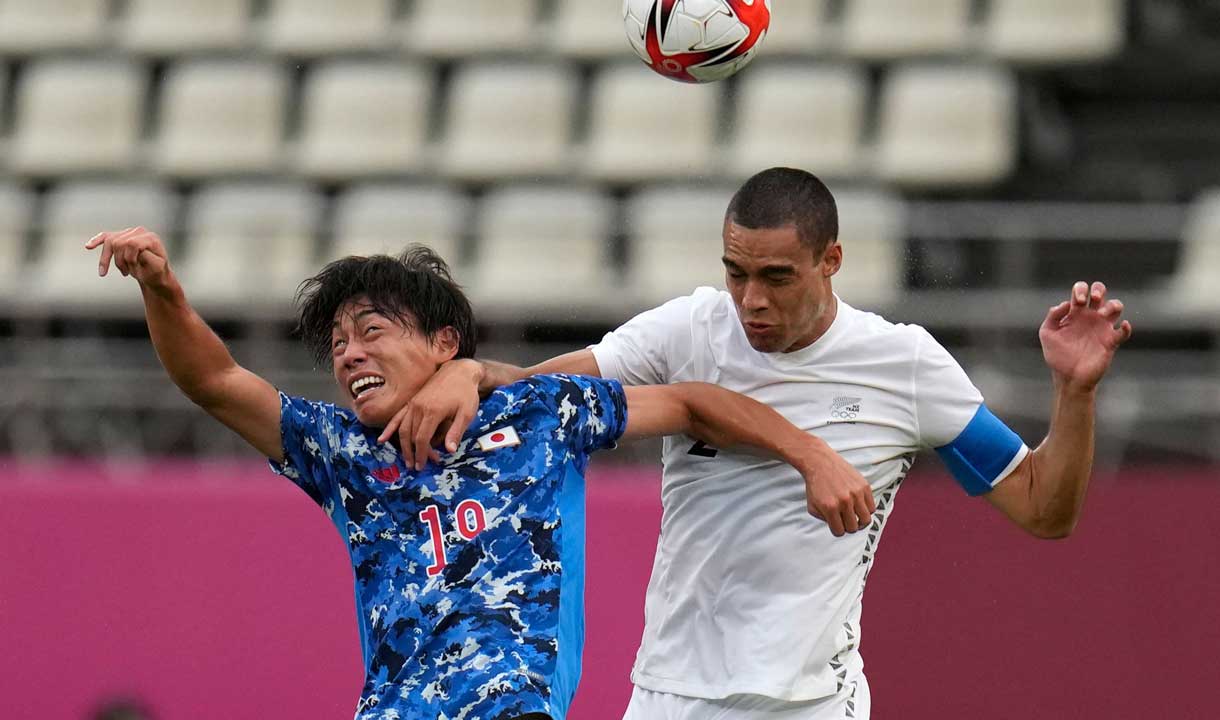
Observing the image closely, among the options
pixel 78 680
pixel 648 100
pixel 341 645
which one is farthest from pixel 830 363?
pixel 648 100

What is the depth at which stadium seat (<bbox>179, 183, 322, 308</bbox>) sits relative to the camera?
1105 centimetres

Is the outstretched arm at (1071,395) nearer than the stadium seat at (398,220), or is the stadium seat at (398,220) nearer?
the outstretched arm at (1071,395)

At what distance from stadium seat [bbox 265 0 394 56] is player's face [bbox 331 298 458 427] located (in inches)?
361

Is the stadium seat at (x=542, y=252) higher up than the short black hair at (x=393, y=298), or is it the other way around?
the short black hair at (x=393, y=298)

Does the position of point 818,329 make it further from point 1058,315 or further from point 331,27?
point 331,27

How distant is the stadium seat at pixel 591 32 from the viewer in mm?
12906

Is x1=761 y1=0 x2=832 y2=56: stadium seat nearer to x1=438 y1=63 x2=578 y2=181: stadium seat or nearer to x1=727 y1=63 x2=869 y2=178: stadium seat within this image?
x1=727 y1=63 x2=869 y2=178: stadium seat

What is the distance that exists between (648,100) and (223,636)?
5.60 metres

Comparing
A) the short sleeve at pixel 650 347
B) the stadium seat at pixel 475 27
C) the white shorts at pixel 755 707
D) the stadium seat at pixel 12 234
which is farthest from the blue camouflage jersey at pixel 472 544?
the stadium seat at pixel 475 27

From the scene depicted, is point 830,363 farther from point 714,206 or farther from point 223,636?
point 714,206

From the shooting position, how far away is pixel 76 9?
45.3 feet

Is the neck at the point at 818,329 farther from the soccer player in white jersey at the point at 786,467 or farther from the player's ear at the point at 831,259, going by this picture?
the player's ear at the point at 831,259

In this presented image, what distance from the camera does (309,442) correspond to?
443cm

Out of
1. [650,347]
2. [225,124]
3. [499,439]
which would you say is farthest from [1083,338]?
[225,124]
